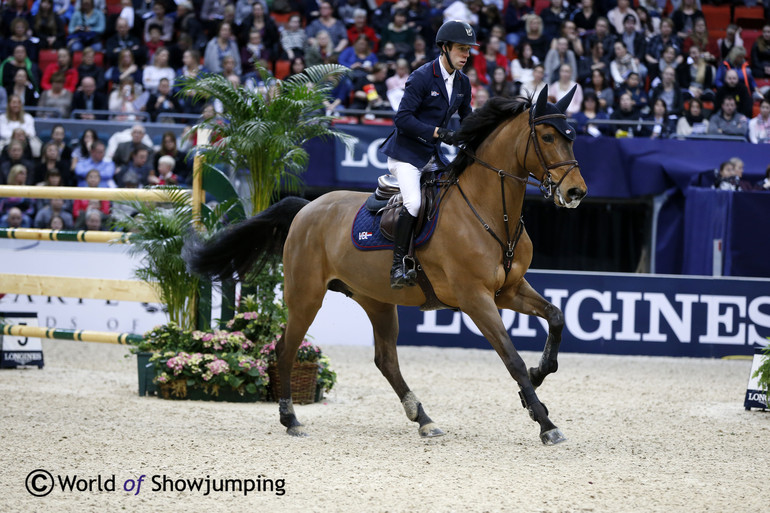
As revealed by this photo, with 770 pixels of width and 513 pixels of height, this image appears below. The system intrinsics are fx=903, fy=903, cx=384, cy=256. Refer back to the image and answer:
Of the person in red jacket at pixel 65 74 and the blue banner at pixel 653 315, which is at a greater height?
the person in red jacket at pixel 65 74

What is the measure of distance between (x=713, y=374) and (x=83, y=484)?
8085mm

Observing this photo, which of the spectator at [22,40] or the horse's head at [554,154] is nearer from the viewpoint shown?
the horse's head at [554,154]

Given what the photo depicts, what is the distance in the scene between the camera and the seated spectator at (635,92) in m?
14.9

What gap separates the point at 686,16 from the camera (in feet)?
57.8

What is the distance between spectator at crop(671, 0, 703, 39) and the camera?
1755cm

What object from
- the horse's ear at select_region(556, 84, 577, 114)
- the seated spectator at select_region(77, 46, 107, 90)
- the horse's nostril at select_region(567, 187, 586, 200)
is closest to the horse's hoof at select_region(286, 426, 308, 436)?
the horse's nostril at select_region(567, 187, 586, 200)

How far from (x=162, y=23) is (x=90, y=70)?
1896mm

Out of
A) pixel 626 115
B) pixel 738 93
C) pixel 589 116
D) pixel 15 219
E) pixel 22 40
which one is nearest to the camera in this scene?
pixel 15 219

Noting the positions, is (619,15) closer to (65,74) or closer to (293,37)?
(293,37)

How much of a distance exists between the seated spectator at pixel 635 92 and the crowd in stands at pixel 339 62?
0.08ft

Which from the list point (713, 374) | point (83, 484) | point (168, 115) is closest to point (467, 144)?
point (83, 484)

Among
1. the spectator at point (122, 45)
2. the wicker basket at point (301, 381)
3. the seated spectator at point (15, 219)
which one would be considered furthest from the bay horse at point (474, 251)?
the spectator at point (122, 45)

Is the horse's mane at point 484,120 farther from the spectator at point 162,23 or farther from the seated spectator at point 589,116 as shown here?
the spectator at point 162,23

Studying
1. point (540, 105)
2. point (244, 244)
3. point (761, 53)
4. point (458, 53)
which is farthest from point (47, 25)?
point (540, 105)
